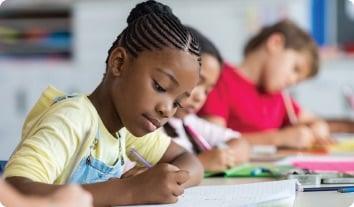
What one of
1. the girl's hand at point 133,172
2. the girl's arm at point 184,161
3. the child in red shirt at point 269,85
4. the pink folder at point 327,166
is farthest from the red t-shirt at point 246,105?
the girl's hand at point 133,172

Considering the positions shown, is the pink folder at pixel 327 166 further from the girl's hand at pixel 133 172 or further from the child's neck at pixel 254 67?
the child's neck at pixel 254 67

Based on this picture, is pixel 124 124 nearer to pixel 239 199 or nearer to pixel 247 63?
pixel 239 199

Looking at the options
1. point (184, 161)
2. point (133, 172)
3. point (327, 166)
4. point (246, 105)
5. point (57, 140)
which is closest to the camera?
point (57, 140)

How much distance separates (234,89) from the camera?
1.37 m

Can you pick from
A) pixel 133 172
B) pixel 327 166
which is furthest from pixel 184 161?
pixel 327 166

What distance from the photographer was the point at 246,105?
4.51 ft

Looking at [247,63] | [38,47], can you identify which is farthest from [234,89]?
[38,47]

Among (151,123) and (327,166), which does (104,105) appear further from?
(327,166)

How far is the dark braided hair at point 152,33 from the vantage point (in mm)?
509

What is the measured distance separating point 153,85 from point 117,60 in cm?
4

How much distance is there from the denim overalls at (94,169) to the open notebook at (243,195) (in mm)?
58

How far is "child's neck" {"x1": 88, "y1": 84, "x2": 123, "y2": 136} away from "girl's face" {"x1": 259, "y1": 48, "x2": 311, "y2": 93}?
2.77 feet

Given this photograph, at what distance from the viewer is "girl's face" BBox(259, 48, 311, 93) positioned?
134 centimetres

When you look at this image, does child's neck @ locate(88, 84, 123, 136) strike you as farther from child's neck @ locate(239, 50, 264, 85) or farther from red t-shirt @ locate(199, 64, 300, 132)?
child's neck @ locate(239, 50, 264, 85)
